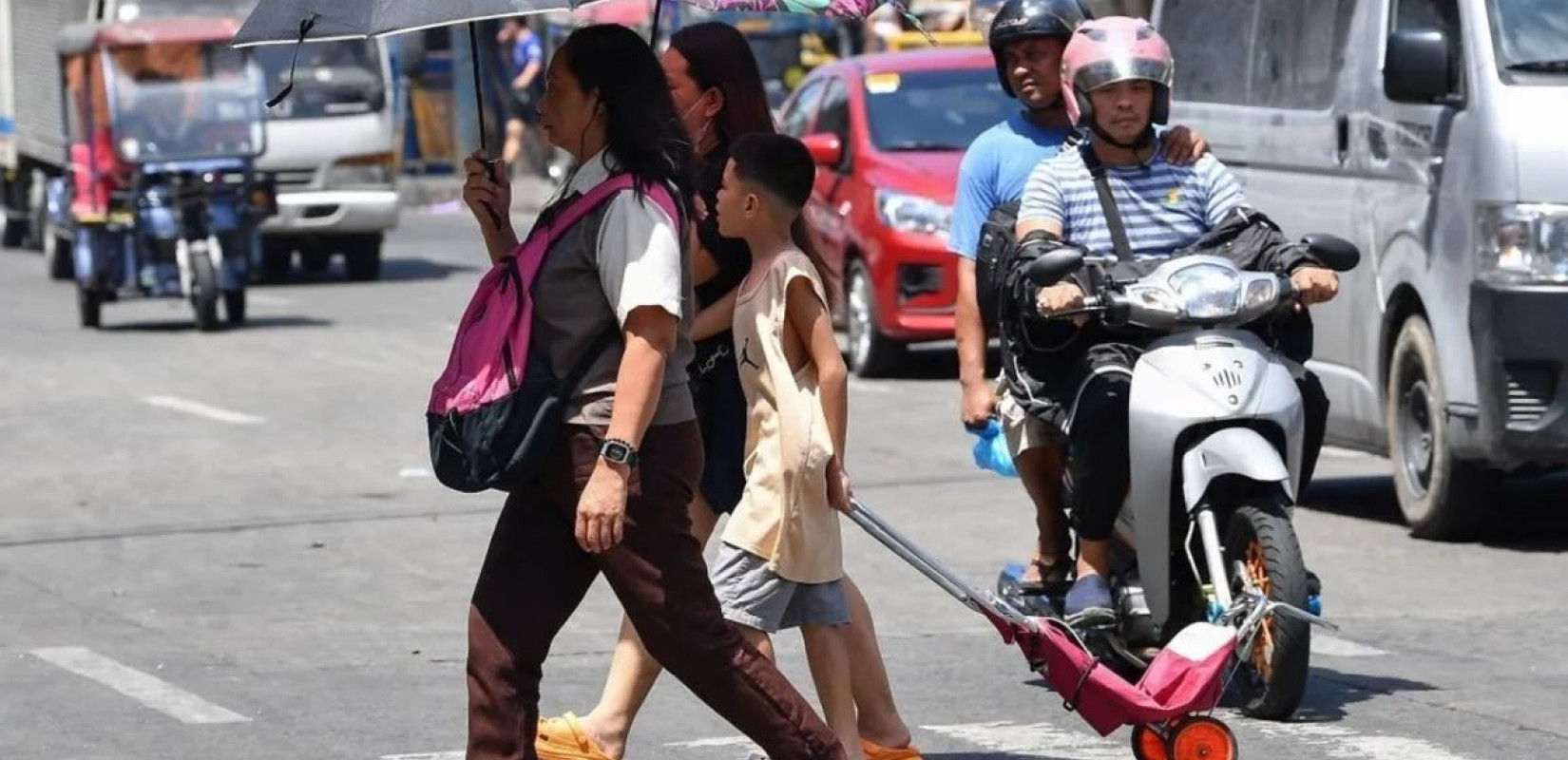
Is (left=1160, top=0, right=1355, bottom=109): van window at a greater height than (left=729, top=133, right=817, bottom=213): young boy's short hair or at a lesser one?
lesser

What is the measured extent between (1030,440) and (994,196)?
64cm

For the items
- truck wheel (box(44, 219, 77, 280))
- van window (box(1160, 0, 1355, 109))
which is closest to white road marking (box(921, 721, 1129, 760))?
van window (box(1160, 0, 1355, 109))

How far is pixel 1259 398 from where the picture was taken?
23.4ft

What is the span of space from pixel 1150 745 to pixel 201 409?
9.64 m

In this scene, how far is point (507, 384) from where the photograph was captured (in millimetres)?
5551

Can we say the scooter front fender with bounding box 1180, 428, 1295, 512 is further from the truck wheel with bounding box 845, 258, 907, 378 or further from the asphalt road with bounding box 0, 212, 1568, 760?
the truck wheel with bounding box 845, 258, 907, 378

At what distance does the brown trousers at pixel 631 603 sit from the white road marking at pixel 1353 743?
4.96 feet

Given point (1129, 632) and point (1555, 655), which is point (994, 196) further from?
point (1555, 655)

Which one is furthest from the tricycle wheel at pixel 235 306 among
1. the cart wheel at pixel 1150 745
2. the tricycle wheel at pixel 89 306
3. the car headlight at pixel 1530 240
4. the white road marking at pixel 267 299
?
the cart wheel at pixel 1150 745

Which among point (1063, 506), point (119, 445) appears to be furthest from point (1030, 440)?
point (119, 445)

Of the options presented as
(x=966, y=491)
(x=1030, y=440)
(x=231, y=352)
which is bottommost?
(x=231, y=352)

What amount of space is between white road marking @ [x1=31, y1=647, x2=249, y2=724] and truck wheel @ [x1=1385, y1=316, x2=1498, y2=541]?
14.1 feet

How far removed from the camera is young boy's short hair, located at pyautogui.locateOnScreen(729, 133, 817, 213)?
6.21 meters

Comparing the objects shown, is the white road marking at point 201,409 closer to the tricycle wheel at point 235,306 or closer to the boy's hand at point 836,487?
the tricycle wheel at point 235,306
